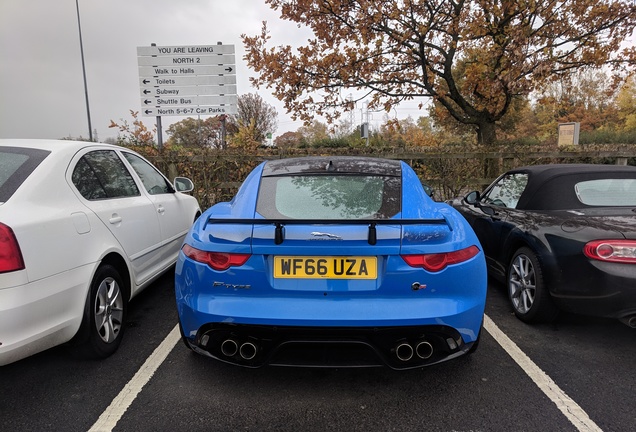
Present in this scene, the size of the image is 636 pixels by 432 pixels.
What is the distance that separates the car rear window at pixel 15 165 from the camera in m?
2.32

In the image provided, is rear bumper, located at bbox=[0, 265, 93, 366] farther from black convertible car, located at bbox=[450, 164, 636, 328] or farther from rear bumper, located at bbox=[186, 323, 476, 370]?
black convertible car, located at bbox=[450, 164, 636, 328]

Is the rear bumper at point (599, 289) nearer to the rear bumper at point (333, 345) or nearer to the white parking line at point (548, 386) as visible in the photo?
the white parking line at point (548, 386)

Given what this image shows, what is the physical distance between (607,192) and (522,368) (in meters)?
1.92

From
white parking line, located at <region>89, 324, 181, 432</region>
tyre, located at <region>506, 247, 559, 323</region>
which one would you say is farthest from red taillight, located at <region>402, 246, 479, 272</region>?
white parking line, located at <region>89, 324, 181, 432</region>

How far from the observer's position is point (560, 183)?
3.51 metres

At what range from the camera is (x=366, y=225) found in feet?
6.97

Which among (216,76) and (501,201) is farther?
(216,76)

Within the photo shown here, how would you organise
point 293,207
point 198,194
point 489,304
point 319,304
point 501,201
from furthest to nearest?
point 198,194 < point 501,201 < point 489,304 < point 293,207 < point 319,304

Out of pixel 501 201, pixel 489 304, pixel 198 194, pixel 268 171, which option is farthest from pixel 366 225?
pixel 198 194

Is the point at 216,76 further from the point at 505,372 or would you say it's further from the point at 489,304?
the point at 505,372

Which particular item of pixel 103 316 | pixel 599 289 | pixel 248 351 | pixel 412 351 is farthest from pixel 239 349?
pixel 599 289

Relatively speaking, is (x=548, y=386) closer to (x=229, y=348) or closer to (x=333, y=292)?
(x=333, y=292)

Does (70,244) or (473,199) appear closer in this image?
(70,244)

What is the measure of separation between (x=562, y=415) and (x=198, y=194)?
729 cm
